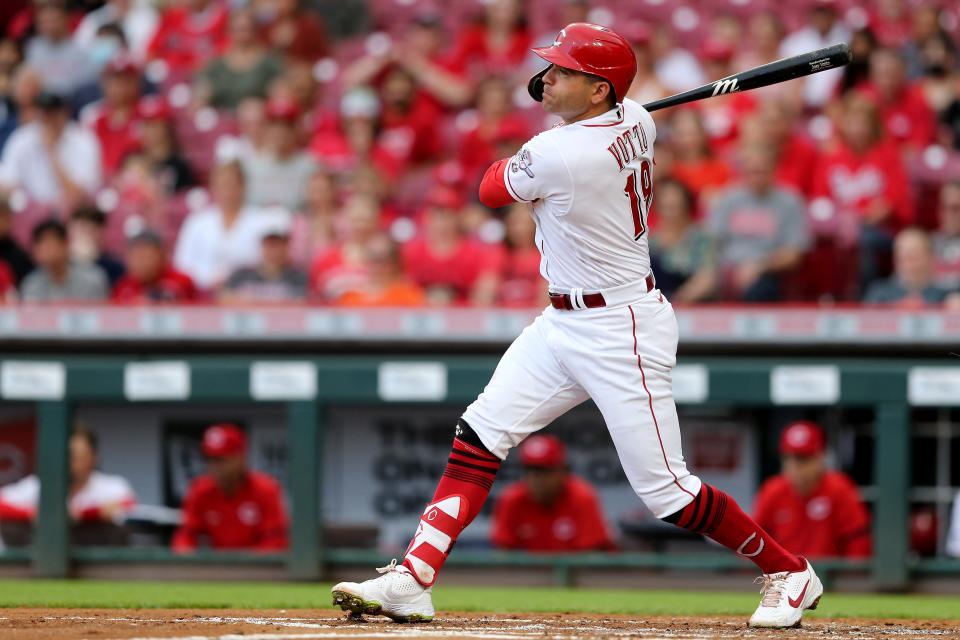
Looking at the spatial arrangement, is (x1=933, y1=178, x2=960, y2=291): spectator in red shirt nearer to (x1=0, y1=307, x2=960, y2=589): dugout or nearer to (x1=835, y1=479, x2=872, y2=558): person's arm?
(x1=0, y1=307, x2=960, y2=589): dugout

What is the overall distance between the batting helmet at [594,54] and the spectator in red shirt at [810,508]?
261 centimetres

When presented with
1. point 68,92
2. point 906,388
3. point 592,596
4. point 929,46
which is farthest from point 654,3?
point 592,596

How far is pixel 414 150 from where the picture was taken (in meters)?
8.88

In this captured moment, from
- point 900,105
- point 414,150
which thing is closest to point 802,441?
point 900,105

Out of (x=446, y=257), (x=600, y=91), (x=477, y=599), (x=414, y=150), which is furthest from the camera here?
(x=414, y=150)

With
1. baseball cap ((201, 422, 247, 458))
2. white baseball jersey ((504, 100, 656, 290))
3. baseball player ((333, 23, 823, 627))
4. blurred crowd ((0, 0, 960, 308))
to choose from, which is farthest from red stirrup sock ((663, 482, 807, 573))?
baseball cap ((201, 422, 247, 458))

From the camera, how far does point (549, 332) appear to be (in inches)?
158

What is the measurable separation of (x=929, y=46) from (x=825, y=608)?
16.4 ft

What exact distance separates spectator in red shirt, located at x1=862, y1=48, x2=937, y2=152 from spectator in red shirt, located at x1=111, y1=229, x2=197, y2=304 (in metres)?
4.22

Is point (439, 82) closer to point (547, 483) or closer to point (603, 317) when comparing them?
point (547, 483)

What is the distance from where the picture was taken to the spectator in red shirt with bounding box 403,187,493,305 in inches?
282

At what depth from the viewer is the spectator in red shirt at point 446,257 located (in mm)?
7164

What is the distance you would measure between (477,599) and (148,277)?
2.59m

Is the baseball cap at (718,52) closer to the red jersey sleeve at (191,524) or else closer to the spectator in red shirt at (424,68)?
the spectator in red shirt at (424,68)
